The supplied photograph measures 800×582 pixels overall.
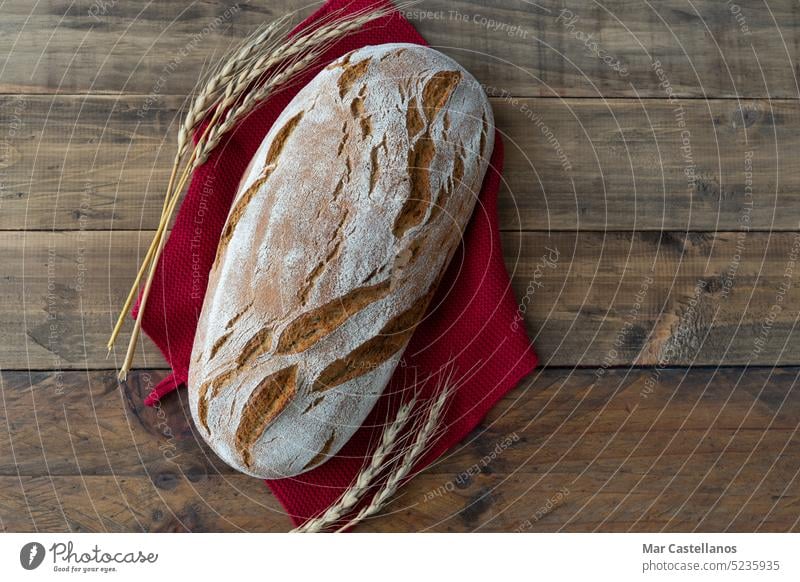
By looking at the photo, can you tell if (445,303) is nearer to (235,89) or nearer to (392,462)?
(392,462)

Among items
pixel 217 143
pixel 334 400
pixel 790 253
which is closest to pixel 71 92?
pixel 217 143

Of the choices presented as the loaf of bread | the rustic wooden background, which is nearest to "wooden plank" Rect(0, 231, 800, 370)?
Result: the rustic wooden background

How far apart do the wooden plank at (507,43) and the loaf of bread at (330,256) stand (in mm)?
158

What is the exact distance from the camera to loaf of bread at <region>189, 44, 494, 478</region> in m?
0.72

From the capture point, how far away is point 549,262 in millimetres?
874

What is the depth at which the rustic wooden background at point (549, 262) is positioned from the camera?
2.76ft

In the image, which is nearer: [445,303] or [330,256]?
[330,256]

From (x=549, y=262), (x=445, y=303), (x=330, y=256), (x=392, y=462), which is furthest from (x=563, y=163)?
(x=392, y=462)

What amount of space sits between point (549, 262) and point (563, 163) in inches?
5.8

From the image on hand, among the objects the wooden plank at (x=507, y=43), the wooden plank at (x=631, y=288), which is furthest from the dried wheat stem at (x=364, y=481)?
the wooden plank at (x=507, y=43)

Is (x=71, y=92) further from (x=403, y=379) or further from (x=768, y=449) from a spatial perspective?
(x=768, y=449)

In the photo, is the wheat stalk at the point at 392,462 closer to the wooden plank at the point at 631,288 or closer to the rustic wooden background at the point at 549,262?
the rustic wooden background at the point at 549,262

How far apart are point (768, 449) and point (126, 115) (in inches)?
40.8

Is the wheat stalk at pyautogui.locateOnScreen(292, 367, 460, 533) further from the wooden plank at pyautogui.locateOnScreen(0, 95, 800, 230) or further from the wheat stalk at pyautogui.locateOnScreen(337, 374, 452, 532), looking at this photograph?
the wooden plank at pyautogui.locateOnScreen(0, 95, 800, 230)
